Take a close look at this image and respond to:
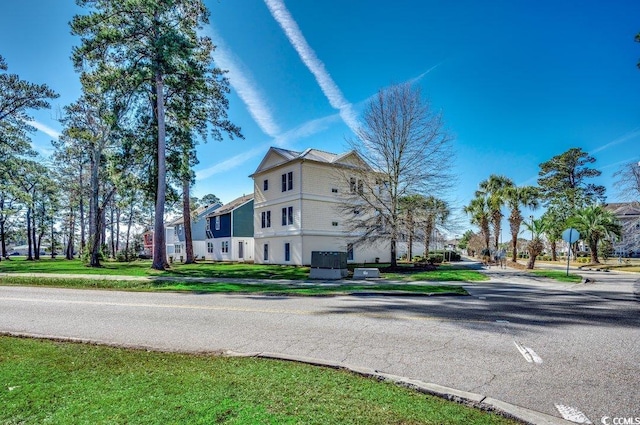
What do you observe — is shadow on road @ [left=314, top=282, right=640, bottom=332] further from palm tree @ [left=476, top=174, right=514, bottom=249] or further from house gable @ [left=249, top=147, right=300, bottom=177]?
palm tree @ [left=476, top=174, right=514, bottom=249]

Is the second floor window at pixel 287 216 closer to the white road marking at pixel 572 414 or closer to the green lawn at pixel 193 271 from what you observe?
the green lawn at pixel 193 271

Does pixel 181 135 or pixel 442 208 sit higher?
pixel 181 135

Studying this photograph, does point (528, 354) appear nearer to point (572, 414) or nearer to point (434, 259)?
point (572, 414)

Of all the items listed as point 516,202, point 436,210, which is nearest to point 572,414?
point 436,210

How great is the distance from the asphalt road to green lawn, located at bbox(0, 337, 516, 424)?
0.84m

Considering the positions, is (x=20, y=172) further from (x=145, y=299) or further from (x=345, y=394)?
(x=345, y=394)

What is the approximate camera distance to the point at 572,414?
363 centimetres

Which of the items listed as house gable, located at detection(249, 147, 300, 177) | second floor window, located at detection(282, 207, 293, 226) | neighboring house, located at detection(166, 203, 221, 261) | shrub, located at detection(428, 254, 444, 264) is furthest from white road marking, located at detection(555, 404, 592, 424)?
neighboring house, located at detection(166, 203, 221, 261)

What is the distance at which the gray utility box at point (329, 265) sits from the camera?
66.9 ft

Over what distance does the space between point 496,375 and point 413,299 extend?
709cm

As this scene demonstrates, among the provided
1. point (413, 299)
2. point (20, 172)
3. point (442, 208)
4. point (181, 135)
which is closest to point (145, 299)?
point (413, 299)

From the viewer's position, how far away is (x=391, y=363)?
5234 millimetres

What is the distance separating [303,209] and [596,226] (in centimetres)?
2750

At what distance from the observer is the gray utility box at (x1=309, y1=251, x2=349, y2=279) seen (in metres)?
20.4
